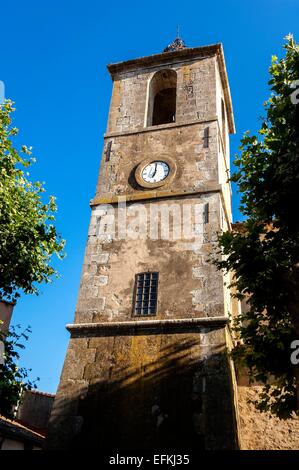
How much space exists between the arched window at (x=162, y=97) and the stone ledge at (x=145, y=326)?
7795 millimetres

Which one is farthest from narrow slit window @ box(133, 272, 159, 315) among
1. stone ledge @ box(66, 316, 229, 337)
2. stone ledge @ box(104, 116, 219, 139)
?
stone ledge @ box(104, 116, 219, 139)

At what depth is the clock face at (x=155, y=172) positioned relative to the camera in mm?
12625

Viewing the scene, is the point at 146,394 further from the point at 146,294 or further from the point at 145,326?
the point at 146,294

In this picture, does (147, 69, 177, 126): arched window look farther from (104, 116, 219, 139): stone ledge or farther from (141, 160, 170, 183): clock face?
(141, 160, 170, 183): clock face

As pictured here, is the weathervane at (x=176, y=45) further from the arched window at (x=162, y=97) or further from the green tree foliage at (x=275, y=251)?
the green tree foliage at (x=275, y=251)

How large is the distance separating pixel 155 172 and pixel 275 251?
6.30 meters

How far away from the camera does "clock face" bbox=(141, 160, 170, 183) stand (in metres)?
12.6

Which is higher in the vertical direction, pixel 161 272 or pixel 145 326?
pixel 161 272

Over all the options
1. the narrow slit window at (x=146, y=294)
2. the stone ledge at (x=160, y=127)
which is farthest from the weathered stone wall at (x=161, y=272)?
the stone ledge at (x=160, y=127)

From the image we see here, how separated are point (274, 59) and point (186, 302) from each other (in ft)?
18.9

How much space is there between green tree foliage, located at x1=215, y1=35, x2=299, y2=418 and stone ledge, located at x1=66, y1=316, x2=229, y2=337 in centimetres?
139

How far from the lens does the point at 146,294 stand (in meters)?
10.5

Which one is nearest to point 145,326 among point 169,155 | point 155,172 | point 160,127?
point 155,172
